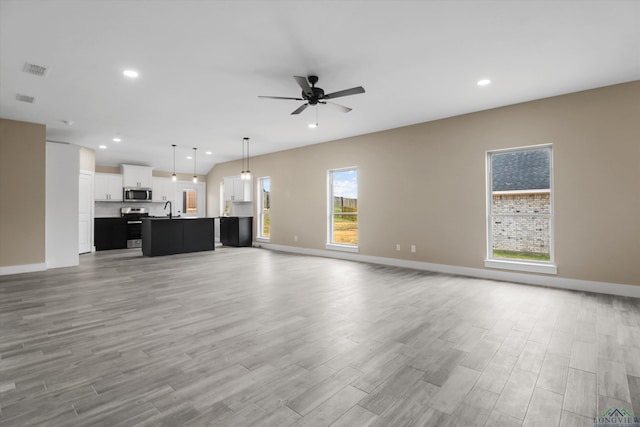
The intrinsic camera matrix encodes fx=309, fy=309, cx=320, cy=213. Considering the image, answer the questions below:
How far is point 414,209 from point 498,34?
3.54m

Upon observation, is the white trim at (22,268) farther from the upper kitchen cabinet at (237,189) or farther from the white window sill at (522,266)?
the white window sill at (522,266)

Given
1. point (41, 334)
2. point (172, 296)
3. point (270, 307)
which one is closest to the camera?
point (41, 334)

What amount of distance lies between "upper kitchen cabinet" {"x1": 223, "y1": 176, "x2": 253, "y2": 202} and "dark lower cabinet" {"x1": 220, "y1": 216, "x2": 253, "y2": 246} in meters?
0.67

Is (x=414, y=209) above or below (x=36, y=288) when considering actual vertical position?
above

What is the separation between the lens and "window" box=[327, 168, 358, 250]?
7273mm

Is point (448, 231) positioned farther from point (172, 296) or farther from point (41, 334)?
point (41, 334)

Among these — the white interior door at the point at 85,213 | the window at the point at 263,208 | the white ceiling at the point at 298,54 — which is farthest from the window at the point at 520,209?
the white interior door at the point at 85,213

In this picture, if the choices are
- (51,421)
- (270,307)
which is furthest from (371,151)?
(51,421)

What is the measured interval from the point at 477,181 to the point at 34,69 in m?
6.39

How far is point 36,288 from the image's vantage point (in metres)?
4.53

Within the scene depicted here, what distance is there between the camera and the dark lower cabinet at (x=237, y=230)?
9578mm

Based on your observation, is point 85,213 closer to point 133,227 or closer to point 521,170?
point 133,227

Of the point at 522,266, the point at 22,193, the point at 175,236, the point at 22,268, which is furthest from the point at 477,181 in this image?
the point at 22,268

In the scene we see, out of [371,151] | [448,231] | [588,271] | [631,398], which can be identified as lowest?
[631,398]
